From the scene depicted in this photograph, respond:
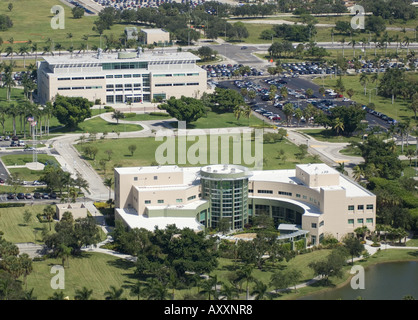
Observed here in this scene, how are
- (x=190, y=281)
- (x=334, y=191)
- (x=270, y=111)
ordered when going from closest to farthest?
(x=190, y=281) → (x=334, y=191) → (x=270, y=111)

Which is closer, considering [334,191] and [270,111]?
[334,191]

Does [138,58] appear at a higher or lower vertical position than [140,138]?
A: higher

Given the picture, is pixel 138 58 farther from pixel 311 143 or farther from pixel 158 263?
pixel 158 263

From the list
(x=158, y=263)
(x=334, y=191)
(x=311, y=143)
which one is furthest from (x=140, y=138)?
(x=158, y=263)

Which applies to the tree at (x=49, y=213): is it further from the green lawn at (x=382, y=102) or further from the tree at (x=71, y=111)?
the green lawn at (x=382, y=102)
